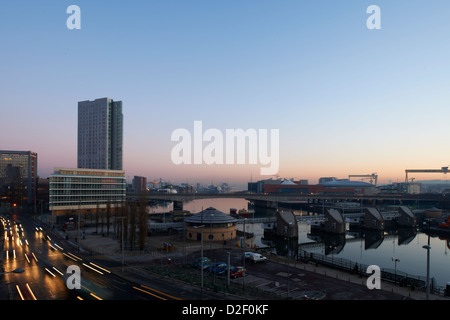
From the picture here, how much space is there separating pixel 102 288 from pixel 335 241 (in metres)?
72.5

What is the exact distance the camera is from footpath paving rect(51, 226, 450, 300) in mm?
32406

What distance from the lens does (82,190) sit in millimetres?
104125

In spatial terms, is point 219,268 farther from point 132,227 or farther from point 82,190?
point 82,190

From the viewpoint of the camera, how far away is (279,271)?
37.9m

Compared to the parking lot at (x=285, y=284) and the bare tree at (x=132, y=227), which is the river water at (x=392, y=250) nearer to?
the bare tree at (x=132, y=227)

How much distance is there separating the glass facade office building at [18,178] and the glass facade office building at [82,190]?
6074 cm

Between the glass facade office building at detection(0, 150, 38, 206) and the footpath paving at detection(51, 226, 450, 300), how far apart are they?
104 metres

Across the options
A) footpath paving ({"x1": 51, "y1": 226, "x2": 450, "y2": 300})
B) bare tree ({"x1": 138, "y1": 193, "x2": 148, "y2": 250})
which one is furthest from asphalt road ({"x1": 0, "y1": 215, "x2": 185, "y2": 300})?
bare tree ({"x1": 138, "y1": 193, "x2": 148, "y2": 250})

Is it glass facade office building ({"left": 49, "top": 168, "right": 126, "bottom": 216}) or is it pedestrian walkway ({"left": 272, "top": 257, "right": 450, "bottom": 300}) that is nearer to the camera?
pedestrian walkway ({"left": 272, "top": 257, "right": 450, "bottom": 300})

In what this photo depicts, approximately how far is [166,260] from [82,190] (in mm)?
73848

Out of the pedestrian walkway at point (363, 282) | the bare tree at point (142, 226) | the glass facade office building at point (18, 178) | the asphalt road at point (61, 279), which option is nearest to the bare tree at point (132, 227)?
the bare tree at point (142, 226)

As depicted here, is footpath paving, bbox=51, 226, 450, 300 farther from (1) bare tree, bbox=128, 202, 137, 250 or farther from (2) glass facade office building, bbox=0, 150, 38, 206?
(2) glass facade office building, bbox=0, 150, 38, 206

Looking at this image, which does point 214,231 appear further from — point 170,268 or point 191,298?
point 191,298
